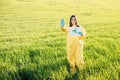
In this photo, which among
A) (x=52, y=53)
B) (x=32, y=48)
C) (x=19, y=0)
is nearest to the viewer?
(x=52, y=53)

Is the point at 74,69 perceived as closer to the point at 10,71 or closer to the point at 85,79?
the point at 85,79

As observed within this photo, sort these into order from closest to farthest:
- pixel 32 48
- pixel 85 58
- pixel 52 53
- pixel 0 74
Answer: pixel 0 74, pixel 85 58, pixel 52 53, pixel 32 48

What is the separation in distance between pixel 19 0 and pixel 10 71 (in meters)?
29.6

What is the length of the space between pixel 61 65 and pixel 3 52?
235 cm

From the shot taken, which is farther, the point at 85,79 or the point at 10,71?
the point at 10,71

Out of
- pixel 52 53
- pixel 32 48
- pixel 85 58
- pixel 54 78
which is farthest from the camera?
pixel 32 48

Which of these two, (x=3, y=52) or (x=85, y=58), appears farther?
(x=3, y=52)

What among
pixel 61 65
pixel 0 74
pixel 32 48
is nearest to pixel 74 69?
pixel 61 65

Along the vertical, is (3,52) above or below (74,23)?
below

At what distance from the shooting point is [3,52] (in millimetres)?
8906

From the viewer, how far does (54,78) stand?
6.57 meters

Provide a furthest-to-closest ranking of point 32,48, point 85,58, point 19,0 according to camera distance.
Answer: point 19,0 < point 32,48 < point 85,58

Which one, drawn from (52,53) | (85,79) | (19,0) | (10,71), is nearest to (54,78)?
(85,79)

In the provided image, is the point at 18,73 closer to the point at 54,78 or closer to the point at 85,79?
the point at 54,78
